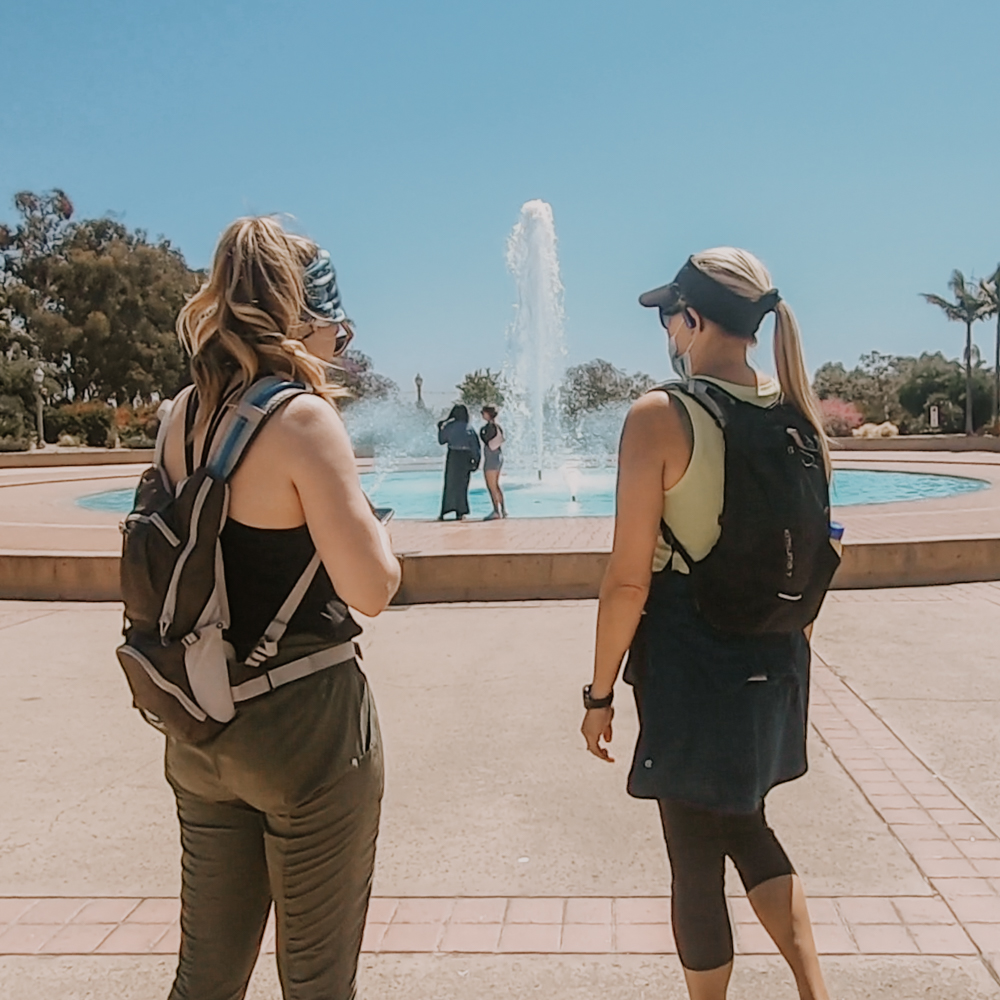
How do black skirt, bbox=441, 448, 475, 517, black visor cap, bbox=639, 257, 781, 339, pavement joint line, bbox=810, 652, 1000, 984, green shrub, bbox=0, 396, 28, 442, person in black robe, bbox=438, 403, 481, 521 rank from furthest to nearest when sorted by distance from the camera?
green shrub, bbox=0, 396, 28, 442
black skirt, bbox=441, 448, 475, 517
person in black robe, bbox=438, 403, 481, 521
pavement joint line, bbox=810, 652, 1000, 984
black visor cap, bbox=639, 257, 781, 339

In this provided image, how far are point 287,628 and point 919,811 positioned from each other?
298 cm

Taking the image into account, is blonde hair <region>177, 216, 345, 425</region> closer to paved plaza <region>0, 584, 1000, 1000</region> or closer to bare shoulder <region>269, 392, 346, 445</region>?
bare shoulder <region>269, 392, 346, 445</region>

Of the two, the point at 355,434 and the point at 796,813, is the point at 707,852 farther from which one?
the point at 355,434

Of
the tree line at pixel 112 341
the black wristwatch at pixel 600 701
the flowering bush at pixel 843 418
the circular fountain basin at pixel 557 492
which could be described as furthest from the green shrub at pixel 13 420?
the black wristwatch at pixel 600 701

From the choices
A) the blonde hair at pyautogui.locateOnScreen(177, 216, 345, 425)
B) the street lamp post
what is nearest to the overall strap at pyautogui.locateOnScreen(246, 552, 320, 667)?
the blonde hair at pyautogui.locateOnScreen(177, 216, 345, 425)

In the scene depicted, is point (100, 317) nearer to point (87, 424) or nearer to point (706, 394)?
point (87, 424)

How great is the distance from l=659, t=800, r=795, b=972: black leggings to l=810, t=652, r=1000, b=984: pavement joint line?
915 millimetres

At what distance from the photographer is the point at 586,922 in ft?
10.4

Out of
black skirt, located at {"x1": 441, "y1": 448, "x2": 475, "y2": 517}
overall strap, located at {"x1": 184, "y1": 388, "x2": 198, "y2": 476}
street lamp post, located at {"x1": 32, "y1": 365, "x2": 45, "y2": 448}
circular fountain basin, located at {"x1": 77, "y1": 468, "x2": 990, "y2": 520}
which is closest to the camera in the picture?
overall strap, located at {"x1": 184, "y1": 388, "x2": 198, "y2": 476}

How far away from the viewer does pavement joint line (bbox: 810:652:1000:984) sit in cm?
316

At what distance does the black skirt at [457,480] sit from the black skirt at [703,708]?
35.6ft

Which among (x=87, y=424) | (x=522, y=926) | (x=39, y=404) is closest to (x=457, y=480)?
(x=522, y=926)

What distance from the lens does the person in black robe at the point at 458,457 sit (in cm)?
1295

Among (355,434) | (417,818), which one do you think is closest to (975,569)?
(417,818)
